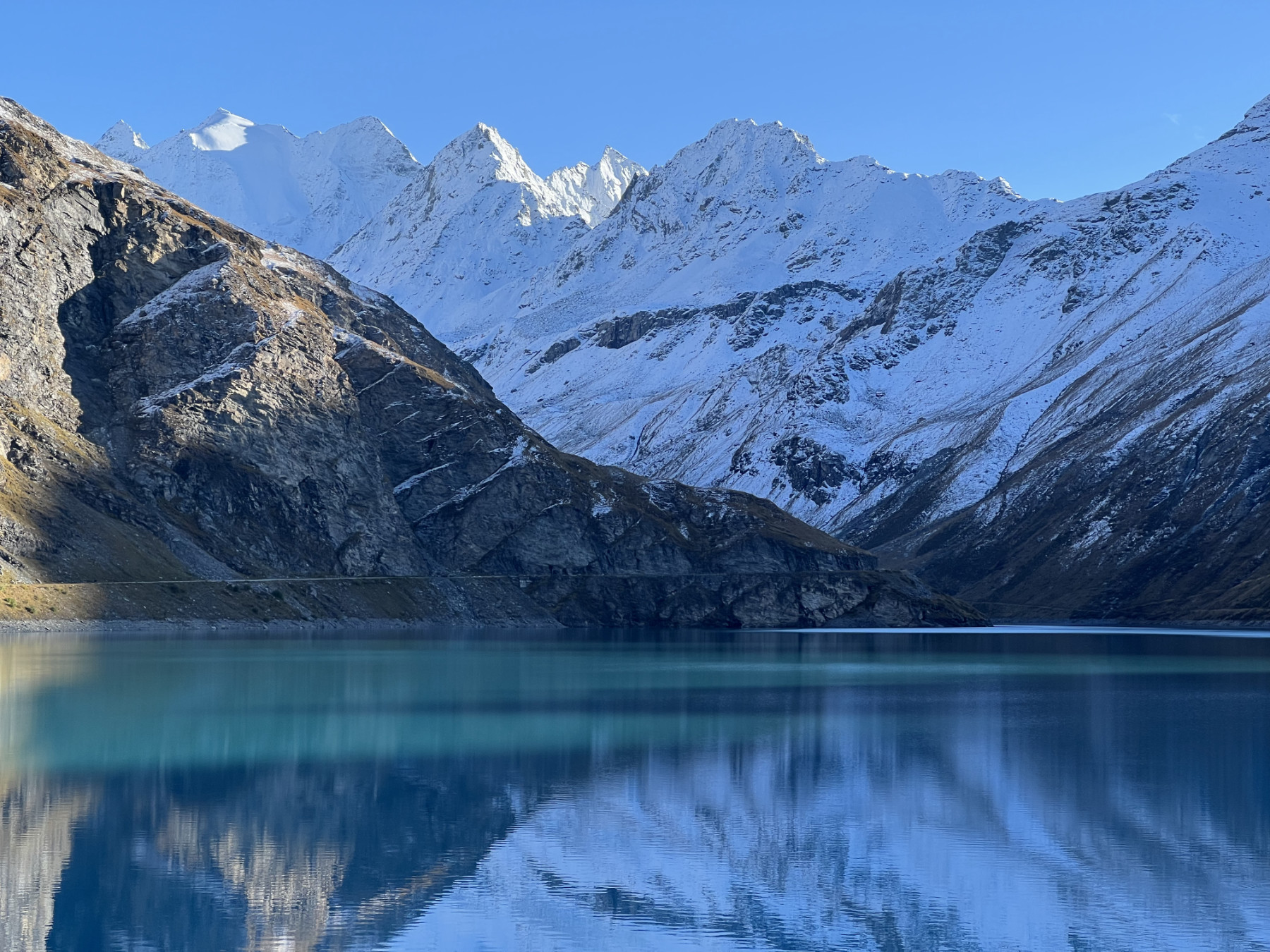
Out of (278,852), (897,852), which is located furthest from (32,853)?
(897,852)

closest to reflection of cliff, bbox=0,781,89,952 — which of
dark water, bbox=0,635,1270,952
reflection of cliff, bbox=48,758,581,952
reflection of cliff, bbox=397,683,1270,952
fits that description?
dark water, bbox=0,635,1270,952

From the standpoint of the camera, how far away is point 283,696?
82.0 metres

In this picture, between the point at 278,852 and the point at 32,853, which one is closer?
the point at 32,853

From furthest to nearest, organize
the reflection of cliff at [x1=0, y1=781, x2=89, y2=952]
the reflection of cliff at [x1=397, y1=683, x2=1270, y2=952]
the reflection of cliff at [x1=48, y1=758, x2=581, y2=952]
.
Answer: the reflection of cliff at [x1=397, y1=683, x2=1270, y2=952] → the reflection of cliff at [x1=48, y1=758, x2=581, y2=952] → the reflection of cliff at [x1=0, y1=781, x2=89, y2=952]

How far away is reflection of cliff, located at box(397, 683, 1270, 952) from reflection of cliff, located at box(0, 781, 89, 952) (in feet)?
26.6

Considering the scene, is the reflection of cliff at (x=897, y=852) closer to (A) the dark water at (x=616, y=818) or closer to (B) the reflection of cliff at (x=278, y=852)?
(A) the dark water at (x=616, y=818)

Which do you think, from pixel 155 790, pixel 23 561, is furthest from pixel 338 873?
pixel 23 561

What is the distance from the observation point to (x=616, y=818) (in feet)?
158

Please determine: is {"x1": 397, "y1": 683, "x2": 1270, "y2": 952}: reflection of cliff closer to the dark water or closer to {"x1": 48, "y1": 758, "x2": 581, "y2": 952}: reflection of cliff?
the dark water

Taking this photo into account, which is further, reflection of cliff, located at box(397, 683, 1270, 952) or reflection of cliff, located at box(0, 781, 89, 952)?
reflection of cliff, located at box(397, 683, 1270, 952)

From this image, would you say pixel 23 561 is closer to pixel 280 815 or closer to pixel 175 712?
pixel 175 712

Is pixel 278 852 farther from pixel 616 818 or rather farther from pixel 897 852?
pixel 897 852

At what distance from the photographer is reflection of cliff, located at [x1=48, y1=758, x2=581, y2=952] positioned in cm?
3428

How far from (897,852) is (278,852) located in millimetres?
17027
